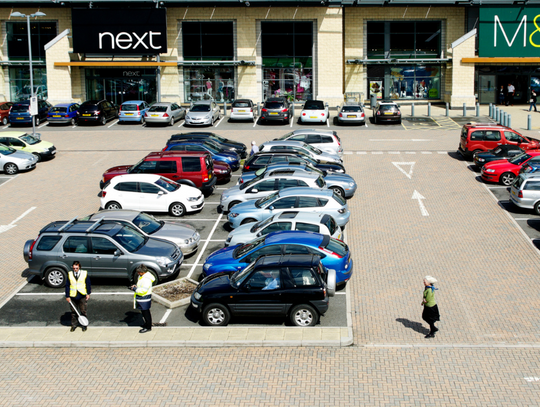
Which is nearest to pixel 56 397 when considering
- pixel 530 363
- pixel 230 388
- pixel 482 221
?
pixel 230 388

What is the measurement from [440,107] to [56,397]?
39.4m

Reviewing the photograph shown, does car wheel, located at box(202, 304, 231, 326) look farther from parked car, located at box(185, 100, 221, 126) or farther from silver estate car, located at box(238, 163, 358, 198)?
parked car, located at box(185, 100, 221, 126)

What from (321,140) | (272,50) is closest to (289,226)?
(321,140)

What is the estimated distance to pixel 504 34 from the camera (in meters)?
44.7

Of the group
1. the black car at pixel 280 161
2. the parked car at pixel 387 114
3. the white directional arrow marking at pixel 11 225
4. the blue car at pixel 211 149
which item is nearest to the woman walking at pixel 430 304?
the black car at pixel 280 161

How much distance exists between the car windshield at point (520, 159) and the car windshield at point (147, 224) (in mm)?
14052

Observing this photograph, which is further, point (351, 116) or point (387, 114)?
point (387, 114)

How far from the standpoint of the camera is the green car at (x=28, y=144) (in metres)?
30.0

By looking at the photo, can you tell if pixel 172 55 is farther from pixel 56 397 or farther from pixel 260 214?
pixel 56 397

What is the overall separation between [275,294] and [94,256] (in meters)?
5.10

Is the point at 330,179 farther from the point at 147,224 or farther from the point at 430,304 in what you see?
the point at 430,304

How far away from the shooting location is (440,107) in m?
45.9

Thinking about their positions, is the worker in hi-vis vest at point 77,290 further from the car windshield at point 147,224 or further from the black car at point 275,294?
the car windshield at point 147,224

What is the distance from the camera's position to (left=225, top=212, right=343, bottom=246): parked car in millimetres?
16828
